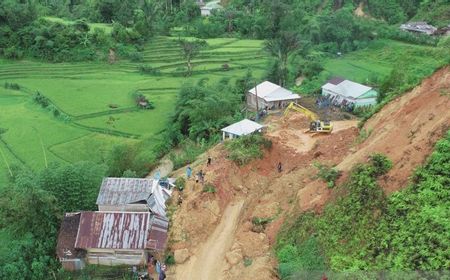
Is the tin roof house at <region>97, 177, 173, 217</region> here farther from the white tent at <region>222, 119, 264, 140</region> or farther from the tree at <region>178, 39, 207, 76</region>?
the tree at <region>178, 39, 207, 76</region>

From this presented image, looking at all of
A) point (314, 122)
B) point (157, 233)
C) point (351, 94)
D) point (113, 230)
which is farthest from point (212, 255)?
point (351, 94)

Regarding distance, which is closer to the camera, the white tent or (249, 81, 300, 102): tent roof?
the white tent

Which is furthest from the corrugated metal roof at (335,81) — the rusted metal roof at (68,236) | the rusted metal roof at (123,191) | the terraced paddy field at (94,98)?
the rusted metal roof at (68,236)

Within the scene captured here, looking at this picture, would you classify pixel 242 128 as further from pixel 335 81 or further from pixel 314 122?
pixel 335 81

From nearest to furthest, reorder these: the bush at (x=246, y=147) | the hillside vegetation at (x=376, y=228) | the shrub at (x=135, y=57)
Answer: the hillside vegetation at (x=376, y=228) < the bush at (x=246, y=147) < the shrub at (x=135, y=57)

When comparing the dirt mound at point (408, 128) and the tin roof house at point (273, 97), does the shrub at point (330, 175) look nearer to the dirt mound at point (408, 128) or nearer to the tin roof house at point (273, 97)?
the dirt mound at point (408, 128)

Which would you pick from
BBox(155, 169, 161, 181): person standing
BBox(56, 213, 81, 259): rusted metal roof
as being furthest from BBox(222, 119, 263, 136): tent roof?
BBox(56, 213, 81, 259): rusted metal roof
